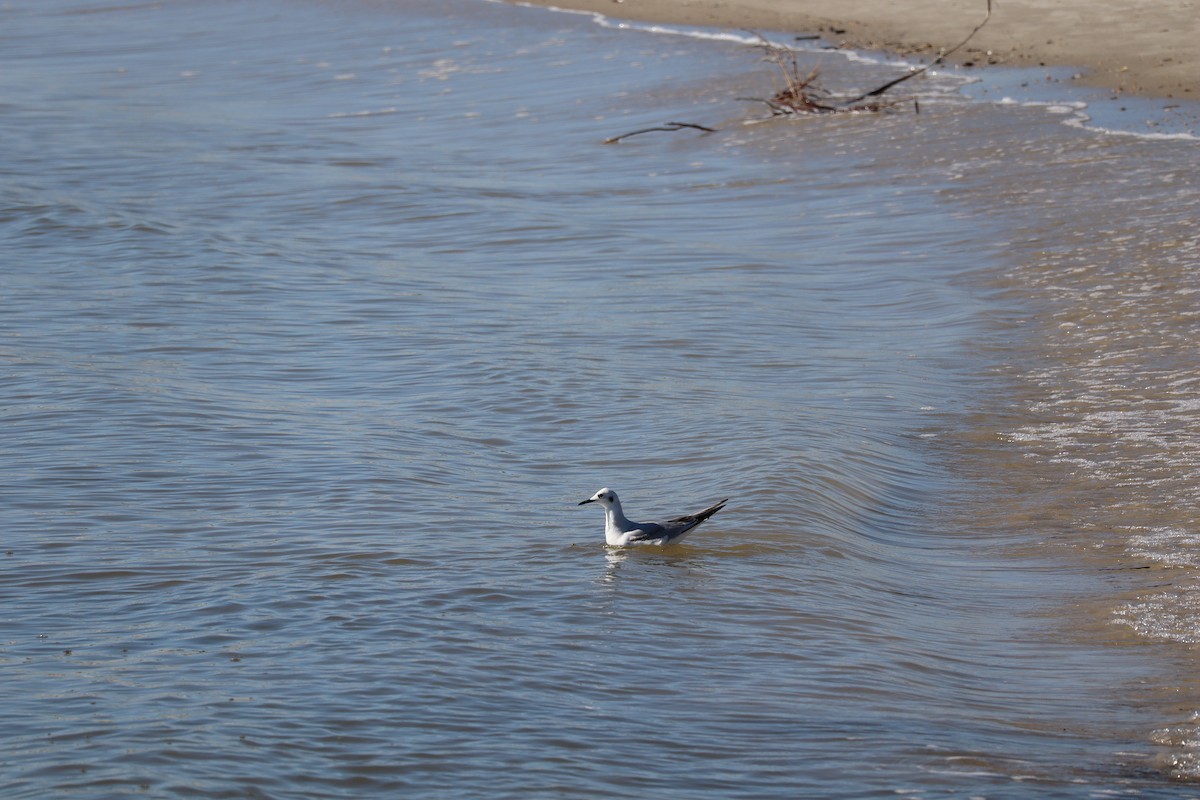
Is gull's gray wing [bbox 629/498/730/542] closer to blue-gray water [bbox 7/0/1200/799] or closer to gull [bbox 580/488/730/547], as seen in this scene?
gull [bbox 580/488/730/547]

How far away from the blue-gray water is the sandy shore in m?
1.84

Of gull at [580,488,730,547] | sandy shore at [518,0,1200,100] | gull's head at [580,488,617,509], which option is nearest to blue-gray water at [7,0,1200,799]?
gull at [580,488,730,547]

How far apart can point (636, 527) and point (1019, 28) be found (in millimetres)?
14327

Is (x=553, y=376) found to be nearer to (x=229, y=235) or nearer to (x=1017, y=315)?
(x=1017, y=315)

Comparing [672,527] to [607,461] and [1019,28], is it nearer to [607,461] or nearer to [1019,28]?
[607,461]

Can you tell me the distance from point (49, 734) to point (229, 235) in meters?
9.05

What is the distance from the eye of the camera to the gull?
682 centimetres

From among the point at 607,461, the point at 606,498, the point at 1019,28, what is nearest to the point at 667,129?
the point at 1019,28

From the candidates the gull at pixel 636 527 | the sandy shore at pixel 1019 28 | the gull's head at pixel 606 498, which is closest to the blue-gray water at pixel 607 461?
the gull at pixel 636 527

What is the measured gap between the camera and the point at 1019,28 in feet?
63.4

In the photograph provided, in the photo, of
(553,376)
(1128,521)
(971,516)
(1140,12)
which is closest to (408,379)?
(553,376)

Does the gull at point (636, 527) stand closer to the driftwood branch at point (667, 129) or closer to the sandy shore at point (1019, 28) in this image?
the driftwood branch at point (667, 129)

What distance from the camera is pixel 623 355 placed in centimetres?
1011

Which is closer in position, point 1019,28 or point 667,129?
point 667,129
